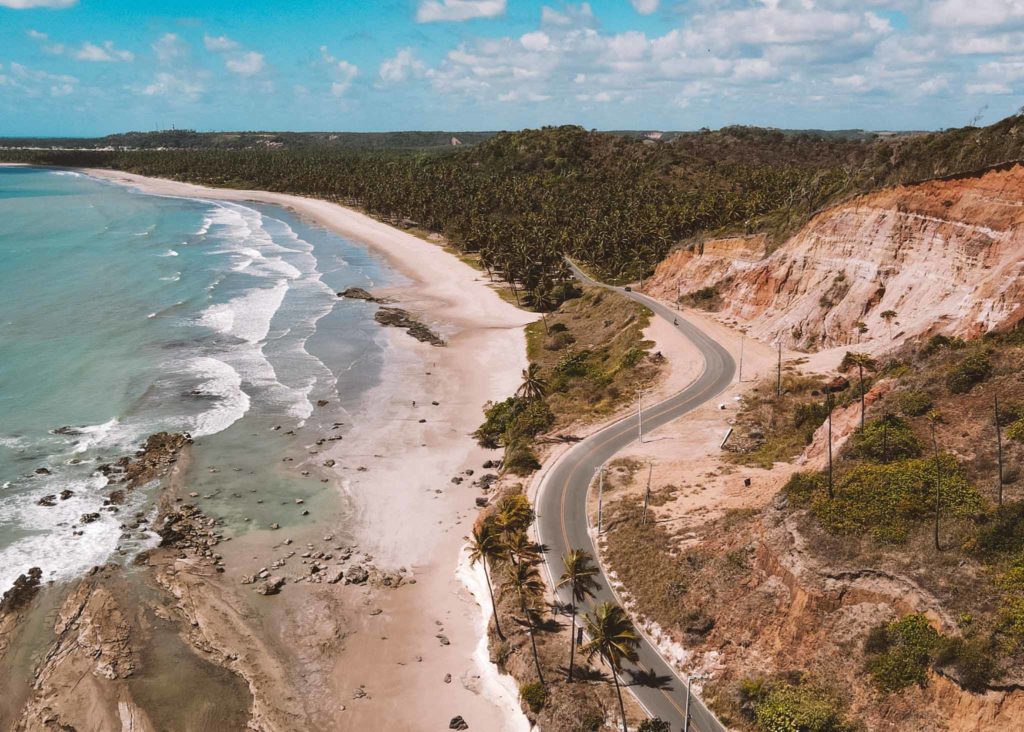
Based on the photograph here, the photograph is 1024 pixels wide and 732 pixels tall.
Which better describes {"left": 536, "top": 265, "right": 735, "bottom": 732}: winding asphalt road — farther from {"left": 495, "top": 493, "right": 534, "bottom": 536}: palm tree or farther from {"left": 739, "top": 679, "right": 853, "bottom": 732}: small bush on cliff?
{"left": 739, "top": 679, "right": 853, "bottom": 732}: small bush on cliff

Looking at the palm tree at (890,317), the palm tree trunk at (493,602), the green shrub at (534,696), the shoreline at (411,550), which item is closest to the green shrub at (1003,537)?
the green shrub at (534,696)

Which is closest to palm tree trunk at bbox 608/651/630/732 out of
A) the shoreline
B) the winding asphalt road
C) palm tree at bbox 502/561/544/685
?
the winding asphalt road

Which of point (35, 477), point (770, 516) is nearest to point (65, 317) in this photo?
point (35, 477)

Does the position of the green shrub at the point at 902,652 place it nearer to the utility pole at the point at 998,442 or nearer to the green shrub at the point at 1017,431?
the utility pole at the point at 998,442

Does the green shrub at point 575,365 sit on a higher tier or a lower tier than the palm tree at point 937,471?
lower

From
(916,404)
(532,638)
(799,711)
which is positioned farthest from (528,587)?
(916,404)
